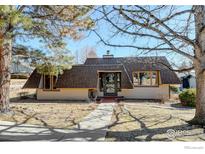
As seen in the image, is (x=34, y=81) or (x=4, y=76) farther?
(x=34, y=81)

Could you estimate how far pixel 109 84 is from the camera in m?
11.9

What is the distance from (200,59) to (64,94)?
7.61 metres

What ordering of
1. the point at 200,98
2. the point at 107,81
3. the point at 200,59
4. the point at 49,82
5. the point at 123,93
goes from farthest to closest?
the point at 107,81, the point at 123,93, the point at 49,82, the point at 200,98, the point at 200,59

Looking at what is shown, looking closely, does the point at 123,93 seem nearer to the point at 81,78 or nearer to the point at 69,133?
the point at 81,78

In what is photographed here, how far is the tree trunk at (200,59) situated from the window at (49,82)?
25.2ft

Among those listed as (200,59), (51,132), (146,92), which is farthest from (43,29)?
(146,92)

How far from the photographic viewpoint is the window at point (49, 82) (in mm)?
11188

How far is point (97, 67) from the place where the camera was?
11.3 metres

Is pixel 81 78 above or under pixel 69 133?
above

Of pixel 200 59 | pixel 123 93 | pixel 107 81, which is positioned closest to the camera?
pixel 200 59

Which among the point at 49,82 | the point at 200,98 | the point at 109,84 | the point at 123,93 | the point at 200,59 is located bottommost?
the point at 123,93

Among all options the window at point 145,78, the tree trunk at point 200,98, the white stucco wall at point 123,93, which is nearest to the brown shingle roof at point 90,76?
the window at point 145,78

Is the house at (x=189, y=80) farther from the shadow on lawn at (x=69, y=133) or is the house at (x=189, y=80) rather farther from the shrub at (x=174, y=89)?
the shadow on lawn at (x=69, y=133)

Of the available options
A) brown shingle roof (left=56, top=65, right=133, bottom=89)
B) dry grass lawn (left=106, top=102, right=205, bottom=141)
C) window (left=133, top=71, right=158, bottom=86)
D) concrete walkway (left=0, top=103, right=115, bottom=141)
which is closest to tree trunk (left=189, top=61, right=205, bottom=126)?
dry grass lawn (left=106, top=102, right=205, bottom=141)
